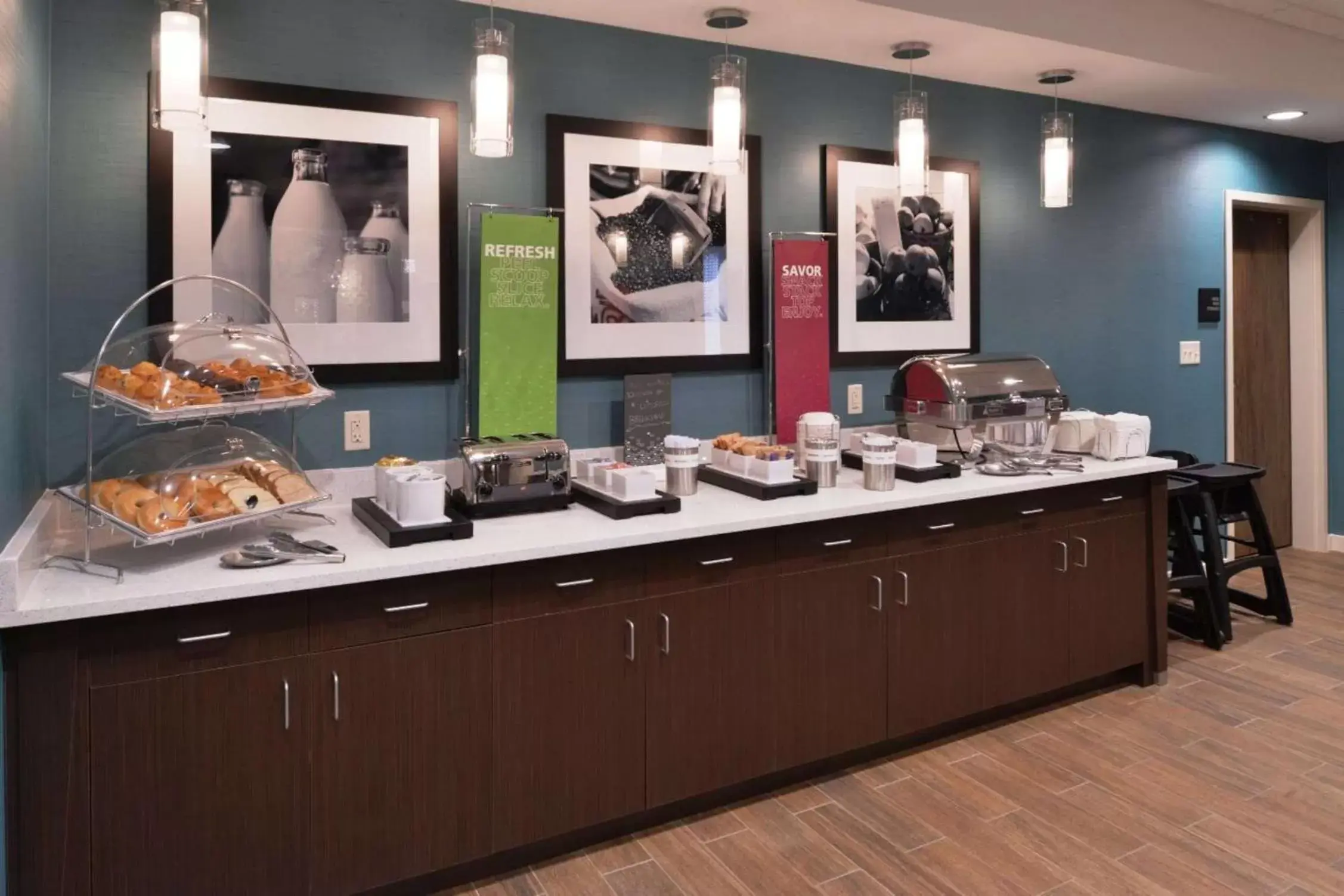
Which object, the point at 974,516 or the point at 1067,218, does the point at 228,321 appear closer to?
the point at 974,516

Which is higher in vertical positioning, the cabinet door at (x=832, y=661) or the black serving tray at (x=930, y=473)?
the black serving tray at (x=930, y=473)

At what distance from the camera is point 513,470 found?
2641 mm

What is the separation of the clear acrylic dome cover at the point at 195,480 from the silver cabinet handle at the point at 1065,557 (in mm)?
2462

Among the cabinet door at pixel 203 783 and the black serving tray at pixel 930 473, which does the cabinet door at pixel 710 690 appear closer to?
the black serving tray at pixel 930 473

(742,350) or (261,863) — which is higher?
(742,350)

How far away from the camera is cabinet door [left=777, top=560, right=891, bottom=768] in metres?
2.77

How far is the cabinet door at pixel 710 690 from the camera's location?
2559 mm

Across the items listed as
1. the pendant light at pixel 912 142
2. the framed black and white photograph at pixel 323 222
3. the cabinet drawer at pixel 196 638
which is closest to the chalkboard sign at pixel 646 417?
the framed black and white photograph at pixel 323 222

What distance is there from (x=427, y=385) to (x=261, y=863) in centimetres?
141

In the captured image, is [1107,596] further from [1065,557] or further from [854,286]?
[854,286]

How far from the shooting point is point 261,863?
2.08 meters

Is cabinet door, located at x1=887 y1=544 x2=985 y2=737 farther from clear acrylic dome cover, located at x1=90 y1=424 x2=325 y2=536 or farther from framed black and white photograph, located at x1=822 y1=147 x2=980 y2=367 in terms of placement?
clear acrylic dome cover, located at x1=90 y1=424 x2=325 y2=536

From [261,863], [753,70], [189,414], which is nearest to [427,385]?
[189,414]

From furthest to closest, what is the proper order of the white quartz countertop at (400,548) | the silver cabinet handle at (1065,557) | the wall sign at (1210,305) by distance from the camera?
1. the wall sign at (1210,305)
2. the silver cabinet handle at (1065,557)
3. the white quartz countertop at (400,548)
